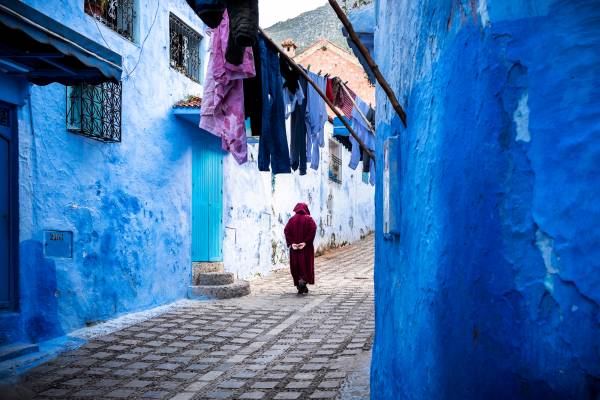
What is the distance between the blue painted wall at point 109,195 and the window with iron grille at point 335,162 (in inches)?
452

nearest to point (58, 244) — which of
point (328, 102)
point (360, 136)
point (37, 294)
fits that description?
point (37, 294)

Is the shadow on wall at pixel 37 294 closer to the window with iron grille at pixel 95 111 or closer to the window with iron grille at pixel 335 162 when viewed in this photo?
the window with iron grille at pixel 95 111

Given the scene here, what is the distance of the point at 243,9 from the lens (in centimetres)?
359

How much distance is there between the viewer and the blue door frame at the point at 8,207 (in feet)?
22.0

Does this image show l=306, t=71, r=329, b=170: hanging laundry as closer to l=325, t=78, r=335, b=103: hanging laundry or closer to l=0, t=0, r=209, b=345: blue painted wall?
l=325, t=78, r=335, b=103: hanging laundry

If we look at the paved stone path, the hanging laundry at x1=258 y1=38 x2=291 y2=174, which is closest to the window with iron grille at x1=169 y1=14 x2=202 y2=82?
the paved stone path

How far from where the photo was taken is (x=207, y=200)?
494 inches

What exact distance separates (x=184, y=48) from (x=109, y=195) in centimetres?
414

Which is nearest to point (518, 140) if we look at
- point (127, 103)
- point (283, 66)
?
point (283, 66)

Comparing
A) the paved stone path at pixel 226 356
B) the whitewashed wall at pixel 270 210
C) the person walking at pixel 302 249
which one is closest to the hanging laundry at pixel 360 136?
the person walking at pixel 302 249

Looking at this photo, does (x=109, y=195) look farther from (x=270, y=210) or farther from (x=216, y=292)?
(x=270, y=210)

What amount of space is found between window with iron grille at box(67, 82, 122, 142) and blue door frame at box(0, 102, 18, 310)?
41.0 inches

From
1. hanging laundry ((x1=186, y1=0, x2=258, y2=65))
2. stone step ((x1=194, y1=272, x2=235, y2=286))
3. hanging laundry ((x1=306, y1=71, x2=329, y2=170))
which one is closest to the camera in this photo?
hanging laundry ((x1=186, y1=0, x2=258, y2=65))

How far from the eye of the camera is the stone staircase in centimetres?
1123
